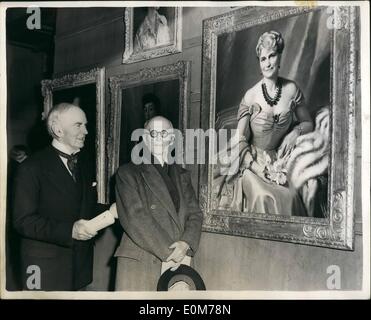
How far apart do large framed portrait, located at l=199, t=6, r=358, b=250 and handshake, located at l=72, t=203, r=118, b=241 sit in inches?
15.1

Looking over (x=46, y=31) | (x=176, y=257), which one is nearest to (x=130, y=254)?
(x=176, y=257)

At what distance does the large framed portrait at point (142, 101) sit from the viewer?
180cm

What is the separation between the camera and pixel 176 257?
178 centimetres

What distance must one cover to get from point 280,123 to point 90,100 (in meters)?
0.82

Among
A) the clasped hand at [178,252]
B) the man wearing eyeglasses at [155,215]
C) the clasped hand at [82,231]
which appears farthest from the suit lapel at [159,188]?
the clasped hand at [82,231]

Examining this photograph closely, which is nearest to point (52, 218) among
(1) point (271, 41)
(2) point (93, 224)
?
(2) point (93, 224)

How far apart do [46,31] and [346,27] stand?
1220 mm

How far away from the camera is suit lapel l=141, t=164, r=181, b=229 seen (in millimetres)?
1797

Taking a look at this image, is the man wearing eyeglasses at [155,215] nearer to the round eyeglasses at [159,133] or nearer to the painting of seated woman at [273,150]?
the round eyeglasses at [159,133]

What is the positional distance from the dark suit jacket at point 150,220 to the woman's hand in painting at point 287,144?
39 cm

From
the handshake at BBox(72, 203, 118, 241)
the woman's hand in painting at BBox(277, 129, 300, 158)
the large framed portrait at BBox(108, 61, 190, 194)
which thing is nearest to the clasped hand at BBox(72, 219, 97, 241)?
the handshake at BBox(72, 203, 118, 241)

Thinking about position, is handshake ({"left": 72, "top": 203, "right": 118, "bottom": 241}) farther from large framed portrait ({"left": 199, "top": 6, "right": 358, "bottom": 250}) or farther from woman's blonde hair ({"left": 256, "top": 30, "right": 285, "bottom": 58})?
woman's blonde hair ({"left": 256, "top": 30, "right": 285, "bottom": 58})

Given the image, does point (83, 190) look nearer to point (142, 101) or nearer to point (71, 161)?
point (71, 161)

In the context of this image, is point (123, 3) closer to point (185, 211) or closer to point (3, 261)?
point (185, 211)
